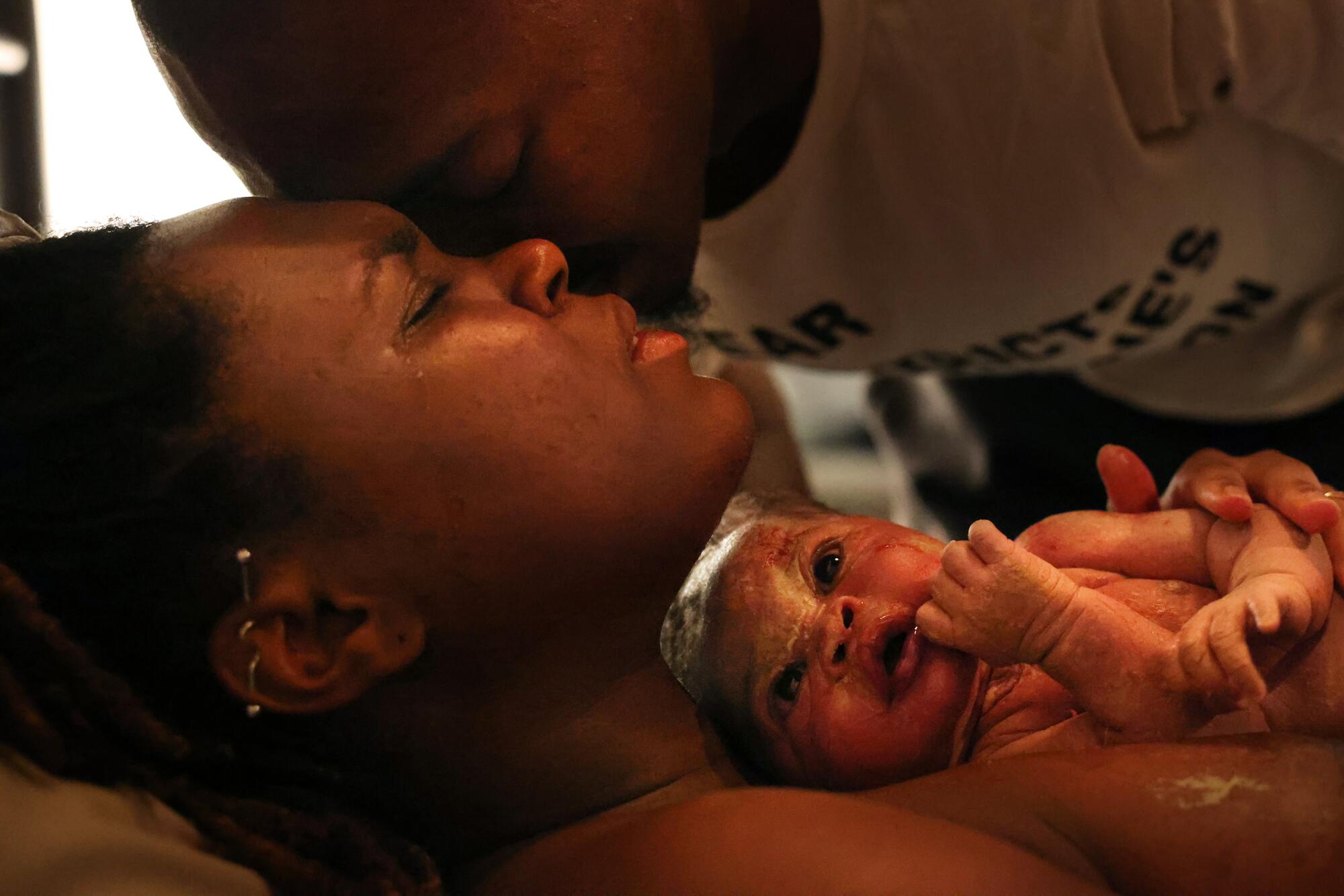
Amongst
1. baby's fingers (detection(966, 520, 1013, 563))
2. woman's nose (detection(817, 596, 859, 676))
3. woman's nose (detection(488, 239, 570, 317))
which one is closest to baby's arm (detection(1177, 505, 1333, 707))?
baby's fingers (detection(966, 520, 1013, 563))

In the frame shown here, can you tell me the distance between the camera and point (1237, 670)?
2.50ft

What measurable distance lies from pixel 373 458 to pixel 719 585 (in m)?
0.36

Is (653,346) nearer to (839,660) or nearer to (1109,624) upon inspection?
(839,660)

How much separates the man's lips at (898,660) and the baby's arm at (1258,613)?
0.20 meters

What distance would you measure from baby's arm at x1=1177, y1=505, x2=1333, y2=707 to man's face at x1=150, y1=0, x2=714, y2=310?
23.8 inches

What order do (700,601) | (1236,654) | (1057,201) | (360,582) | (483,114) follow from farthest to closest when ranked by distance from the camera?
(1057,201)
(700,601)
(483,114)
(360,582)
(1236,654)

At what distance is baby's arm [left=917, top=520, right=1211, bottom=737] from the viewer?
0.85 m

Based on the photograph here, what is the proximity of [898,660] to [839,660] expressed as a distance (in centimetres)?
5

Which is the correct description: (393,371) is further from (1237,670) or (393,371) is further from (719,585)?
(1237,670)

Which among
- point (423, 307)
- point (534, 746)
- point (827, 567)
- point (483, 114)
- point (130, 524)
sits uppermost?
point (483, 114)

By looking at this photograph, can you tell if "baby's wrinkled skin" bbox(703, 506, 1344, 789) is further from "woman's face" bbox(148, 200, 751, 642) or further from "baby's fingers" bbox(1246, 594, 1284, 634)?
"woman's face" bbox(148, 200, 751, 642)

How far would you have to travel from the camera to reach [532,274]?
942 mm

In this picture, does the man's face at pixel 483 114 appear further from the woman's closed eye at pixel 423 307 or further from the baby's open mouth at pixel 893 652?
the baby's open mouth at pixel 893 652

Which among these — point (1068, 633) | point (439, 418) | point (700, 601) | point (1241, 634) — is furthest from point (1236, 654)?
point (439, 418)
